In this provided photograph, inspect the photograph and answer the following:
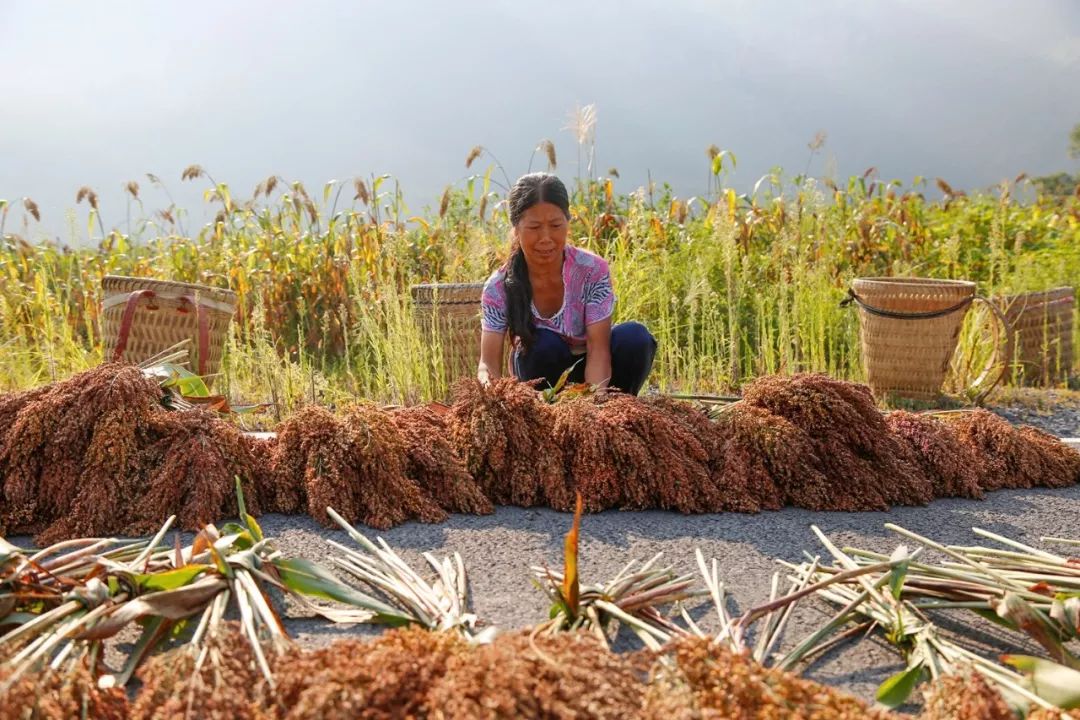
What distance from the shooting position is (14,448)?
2.83 metres

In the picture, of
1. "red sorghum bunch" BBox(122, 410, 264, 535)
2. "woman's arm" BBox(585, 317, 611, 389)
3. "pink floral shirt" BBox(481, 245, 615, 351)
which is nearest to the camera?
"red sorghum bunch" BBox(122, 410, 264, 535)

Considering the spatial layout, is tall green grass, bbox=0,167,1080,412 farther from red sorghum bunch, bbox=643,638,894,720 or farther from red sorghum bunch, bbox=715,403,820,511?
red sorghum bunch, bbox=643,638,894,720

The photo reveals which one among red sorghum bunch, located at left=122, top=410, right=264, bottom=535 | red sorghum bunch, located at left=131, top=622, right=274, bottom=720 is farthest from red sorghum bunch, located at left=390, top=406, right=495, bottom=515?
red sorghum bunch, located at left=131, top=622, right=274, bottom=720

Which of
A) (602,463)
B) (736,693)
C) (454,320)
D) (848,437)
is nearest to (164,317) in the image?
(454,320)

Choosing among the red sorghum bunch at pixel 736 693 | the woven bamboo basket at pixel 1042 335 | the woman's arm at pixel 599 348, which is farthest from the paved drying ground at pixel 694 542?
the woven bamboo basket at pixel 1042 335

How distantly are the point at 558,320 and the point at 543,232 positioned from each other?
1.50ft

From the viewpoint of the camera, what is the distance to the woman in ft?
12.9

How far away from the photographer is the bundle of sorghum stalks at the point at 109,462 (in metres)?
2.74

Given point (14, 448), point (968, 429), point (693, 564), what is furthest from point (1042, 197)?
point (14, 448)

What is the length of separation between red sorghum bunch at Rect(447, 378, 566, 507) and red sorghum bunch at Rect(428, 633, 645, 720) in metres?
1.66

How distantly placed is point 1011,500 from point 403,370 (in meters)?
2.86

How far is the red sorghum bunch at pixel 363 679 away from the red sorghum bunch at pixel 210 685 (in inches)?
1.8

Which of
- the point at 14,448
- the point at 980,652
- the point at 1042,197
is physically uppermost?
the point at 1042,197

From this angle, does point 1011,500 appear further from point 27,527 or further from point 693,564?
point 27,527
